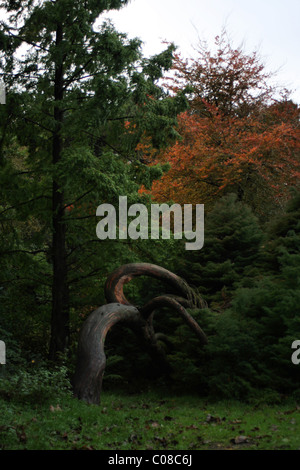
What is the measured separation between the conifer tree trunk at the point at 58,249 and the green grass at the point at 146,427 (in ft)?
9.38

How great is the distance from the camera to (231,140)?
56.7 ft

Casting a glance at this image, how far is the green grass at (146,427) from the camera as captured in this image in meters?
5.93

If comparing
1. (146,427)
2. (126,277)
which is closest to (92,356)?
(146,427)

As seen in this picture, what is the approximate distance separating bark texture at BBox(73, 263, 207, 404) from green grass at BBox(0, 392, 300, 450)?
59 centimetres

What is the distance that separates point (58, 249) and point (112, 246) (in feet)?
3.92

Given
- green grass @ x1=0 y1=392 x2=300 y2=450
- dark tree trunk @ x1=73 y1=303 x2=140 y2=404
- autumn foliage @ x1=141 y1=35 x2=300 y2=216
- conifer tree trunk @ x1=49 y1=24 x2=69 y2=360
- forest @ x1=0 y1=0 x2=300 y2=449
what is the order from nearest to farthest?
green grass @ x1=0 y1=392 x2=300 y2=450
dark tree trunk @ x1=73 y1=303 x2=140 y2=404
forest @ x1=0 y1=0 x2=300 y2=449
conifer tree trunk @ x1=49 y1=24 x2=69 y2=360
autumn foliage @ x1=141 y1=35 x2=300 y2=216

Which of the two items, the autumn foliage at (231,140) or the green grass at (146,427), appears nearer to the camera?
the green grass at (146,427)

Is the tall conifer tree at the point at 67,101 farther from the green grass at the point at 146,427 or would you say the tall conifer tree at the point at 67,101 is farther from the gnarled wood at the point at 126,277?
the green grass at the point at 146,427

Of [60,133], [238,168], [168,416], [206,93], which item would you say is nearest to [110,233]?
[60,133]

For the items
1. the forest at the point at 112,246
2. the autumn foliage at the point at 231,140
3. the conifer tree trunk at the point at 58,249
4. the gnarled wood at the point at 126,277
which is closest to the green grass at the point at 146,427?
the forest at the point at 112,246

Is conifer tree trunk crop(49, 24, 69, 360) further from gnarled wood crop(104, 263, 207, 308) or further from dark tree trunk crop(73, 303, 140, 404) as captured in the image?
dark tree trunk crop(73, 303, 140, 404)

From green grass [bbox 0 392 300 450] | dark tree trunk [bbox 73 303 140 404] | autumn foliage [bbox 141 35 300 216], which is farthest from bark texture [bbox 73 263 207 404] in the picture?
autumn foliage [bbox 141 35 300 216]

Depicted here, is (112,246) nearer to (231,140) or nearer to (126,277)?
(126,277)

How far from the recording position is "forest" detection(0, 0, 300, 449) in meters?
9.41
